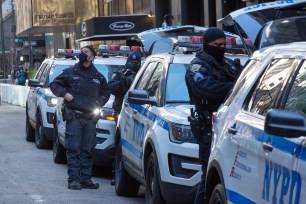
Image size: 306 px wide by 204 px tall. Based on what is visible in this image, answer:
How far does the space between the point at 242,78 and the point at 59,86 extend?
17.7 feet

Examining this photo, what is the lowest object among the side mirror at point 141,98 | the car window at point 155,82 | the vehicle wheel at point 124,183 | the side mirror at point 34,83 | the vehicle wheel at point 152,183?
the vehicle wheel at point 124,183

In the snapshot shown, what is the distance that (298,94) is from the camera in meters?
5.29

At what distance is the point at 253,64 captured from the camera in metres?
6.47

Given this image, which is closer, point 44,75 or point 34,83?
point 34,83

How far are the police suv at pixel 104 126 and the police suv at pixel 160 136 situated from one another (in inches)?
46.9

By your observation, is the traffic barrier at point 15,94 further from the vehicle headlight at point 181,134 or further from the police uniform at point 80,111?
the vehicle headlight at point 181,134

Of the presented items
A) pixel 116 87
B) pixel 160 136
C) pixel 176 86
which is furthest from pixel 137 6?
pixel 160 136

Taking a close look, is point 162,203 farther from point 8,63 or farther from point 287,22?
point 8,63

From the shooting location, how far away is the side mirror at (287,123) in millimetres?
4539

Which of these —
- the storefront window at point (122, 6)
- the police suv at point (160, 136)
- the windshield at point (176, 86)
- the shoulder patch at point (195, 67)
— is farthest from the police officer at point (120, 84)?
the storefront window at point (122, 6)

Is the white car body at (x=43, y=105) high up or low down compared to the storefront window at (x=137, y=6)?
down

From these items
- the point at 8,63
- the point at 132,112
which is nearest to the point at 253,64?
the point at 132,112

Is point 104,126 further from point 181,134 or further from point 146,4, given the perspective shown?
point 146,4

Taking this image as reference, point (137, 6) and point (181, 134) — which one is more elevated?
point (137, 6)
